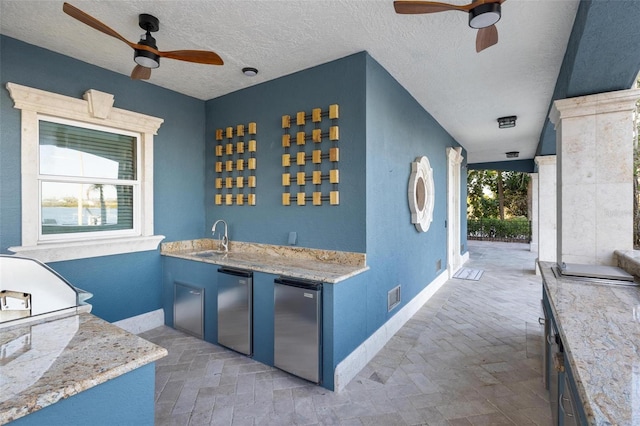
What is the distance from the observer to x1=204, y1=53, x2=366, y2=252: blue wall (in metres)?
2.68

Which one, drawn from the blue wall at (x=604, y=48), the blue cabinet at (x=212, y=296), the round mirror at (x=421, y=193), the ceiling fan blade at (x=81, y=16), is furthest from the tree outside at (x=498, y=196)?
the ceiling fan blade at (x=81, y=16)

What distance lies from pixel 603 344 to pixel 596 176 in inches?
73.7

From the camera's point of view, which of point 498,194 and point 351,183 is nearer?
point 351,183

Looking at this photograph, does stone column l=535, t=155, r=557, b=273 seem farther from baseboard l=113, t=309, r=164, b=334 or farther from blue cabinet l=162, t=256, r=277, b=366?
baseboard l=113, t=309, r=164, b=334

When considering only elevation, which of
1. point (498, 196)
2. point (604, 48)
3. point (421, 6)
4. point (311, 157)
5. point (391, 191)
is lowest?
point (391, 191)

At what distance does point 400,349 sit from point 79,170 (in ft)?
11.6

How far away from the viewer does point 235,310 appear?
2.75m

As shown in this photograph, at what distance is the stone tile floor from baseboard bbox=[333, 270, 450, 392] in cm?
6

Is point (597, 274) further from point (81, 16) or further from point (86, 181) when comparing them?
point (86, 181)

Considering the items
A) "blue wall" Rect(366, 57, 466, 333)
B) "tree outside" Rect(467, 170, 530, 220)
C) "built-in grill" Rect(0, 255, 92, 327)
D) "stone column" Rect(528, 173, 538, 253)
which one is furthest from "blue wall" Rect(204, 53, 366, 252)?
"tree outside" Rect(467, 170, 530, 220)

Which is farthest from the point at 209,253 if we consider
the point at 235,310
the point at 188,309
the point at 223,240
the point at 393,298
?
the point at 393,298

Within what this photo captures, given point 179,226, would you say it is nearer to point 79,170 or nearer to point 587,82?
point 79,170

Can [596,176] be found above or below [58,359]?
above

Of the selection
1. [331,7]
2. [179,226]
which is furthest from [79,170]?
[331,7]
